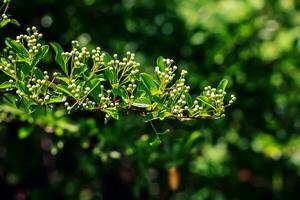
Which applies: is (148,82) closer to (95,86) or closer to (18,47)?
(95,86)

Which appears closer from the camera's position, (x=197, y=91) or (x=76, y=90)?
(x=76, y=90)

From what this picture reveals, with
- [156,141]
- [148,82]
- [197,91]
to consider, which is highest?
[197,91]

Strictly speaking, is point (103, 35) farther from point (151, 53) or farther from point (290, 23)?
point (290, 23)

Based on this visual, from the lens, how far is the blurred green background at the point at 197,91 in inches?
97.7

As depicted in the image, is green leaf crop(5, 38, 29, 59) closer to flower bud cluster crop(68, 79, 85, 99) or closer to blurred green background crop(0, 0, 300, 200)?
flower bud cluster crop(68, 79, 85, 99)

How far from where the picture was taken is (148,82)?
4.04 feet

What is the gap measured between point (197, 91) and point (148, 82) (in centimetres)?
112

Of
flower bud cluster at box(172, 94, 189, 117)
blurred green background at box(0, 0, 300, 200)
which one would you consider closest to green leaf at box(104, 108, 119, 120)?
flower bud cluster at box(172, 94, 189, 117)

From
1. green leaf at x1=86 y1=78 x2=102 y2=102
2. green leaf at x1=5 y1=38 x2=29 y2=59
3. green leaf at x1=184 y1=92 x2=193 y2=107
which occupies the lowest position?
green leaf at x1=184 y1=92 x2=193 y2=107

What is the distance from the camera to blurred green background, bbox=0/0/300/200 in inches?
97.7

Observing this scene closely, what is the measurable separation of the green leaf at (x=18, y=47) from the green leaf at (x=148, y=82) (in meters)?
0.22

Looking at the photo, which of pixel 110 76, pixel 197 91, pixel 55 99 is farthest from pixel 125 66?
pixel 197 91

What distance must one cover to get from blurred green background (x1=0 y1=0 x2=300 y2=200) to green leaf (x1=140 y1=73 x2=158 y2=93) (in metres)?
1.03

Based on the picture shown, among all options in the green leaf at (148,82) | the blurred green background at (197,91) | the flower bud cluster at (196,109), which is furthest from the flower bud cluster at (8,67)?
the blurred green background at (197,91)
